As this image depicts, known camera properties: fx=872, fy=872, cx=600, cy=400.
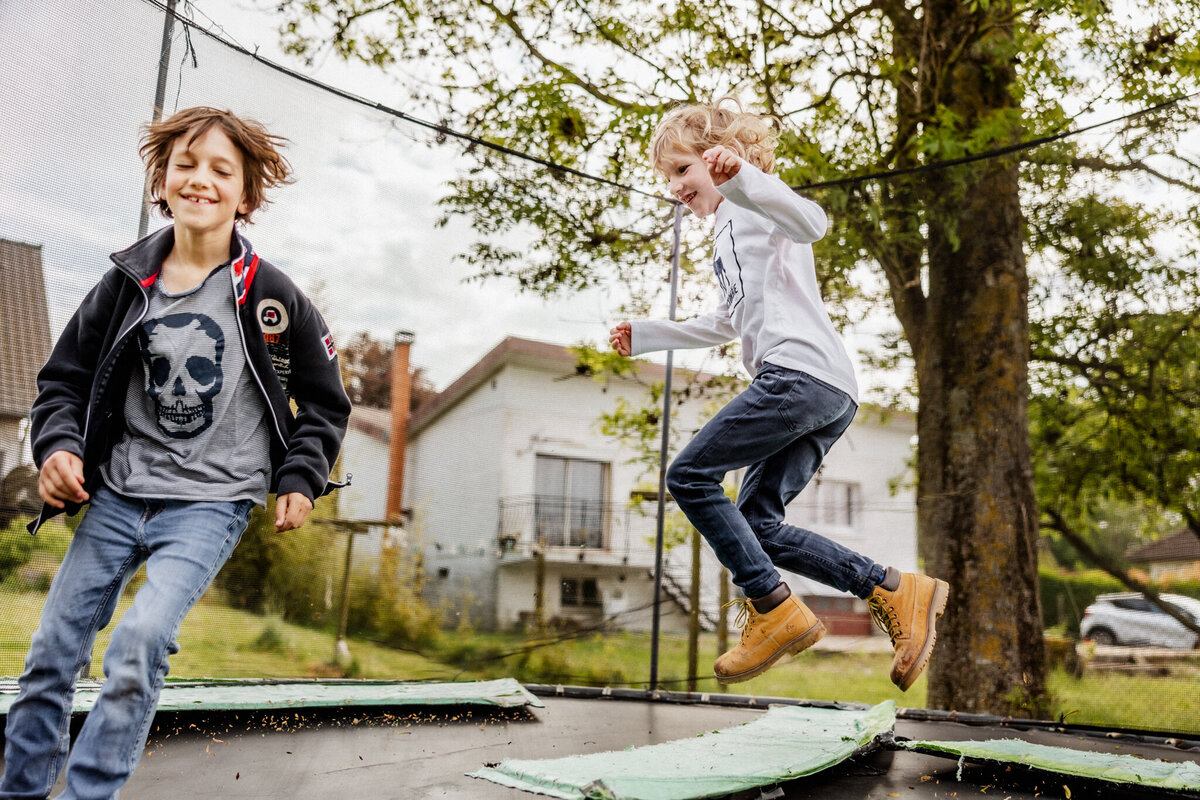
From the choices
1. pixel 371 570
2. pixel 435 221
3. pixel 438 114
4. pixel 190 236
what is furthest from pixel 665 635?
pixel 190 236

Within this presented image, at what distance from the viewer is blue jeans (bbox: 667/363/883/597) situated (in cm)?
135

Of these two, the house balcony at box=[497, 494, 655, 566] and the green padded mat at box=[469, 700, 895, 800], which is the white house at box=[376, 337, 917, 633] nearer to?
the house balcony at box=[497, 494, 655, 566]

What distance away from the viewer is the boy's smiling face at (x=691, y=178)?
1.47m

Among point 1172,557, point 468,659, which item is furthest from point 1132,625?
point 468,659

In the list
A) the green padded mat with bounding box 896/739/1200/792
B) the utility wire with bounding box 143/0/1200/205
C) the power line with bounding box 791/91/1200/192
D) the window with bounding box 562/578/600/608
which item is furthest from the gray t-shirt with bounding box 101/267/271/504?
the window with bounding box 562/578/600/608

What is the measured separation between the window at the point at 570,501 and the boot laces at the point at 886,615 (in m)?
1.94

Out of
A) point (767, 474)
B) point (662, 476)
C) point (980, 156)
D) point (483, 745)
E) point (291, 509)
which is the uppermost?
point (980, 156)

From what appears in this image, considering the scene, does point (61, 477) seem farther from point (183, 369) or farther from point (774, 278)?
point (774, 278)

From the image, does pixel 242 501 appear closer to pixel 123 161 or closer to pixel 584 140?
pixel 123 161

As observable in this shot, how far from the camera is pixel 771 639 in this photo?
137 cm

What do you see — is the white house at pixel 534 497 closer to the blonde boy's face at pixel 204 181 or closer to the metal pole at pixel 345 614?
the metal pole at pixel 345 614

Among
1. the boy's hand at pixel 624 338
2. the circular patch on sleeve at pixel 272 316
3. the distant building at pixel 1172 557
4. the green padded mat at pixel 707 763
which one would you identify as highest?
the boy's hand at pixel 624 338

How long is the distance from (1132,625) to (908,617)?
3.96 m

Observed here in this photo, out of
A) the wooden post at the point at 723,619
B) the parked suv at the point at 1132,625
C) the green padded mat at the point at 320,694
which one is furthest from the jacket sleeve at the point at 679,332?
the parked suv at the point at 1132,625
